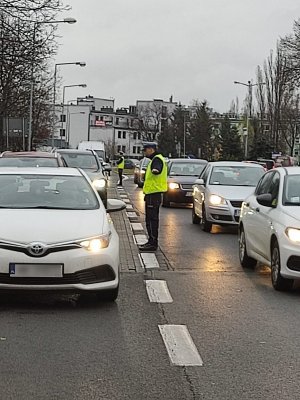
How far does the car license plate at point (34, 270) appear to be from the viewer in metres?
7.27

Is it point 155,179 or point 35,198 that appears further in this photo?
point 155,179

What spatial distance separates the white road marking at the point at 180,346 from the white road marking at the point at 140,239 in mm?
6530

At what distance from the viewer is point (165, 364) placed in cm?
575

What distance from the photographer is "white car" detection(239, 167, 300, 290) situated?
8.66 meters

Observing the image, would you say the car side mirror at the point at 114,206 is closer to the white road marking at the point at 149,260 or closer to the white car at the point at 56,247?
the white road marking at the point at 149,260

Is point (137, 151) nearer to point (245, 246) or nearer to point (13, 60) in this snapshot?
point (13, 60)

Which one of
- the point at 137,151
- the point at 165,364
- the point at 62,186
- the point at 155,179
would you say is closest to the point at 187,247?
the point at 155,179

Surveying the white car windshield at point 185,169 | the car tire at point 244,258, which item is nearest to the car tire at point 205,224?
the car tire at point 244,258

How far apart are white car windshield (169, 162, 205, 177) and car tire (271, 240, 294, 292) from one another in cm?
1492

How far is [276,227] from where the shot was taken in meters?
9.03

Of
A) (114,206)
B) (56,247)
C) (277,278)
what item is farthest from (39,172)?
(277,278)

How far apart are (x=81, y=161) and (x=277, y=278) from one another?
44.4 feet

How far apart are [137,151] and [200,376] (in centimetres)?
16103

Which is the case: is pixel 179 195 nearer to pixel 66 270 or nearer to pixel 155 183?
pixel 155 183
